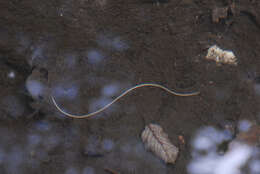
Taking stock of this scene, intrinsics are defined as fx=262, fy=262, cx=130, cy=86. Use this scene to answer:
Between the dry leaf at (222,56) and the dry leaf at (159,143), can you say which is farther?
the dry leaf at (222,56)

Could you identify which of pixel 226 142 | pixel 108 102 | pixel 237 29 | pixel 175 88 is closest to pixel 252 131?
pixel 226 142

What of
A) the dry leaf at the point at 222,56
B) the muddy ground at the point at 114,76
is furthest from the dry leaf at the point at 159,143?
the dry leaf at the point at 222,56

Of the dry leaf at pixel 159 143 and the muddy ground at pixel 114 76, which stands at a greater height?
the muddy ground at pixel 114 76

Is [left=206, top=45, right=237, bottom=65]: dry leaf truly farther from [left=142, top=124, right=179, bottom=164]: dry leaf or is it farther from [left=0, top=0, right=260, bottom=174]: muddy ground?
[left=142, top=124, right=179, bottom=164]: dry leaf

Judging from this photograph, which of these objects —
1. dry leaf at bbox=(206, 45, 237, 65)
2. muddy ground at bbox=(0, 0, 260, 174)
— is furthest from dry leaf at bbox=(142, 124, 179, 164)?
dry leaf at bbox=(206, 45, 237, 65)

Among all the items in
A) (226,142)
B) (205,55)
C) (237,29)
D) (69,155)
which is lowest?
(69,155)

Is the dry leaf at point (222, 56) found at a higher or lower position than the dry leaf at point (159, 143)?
higher

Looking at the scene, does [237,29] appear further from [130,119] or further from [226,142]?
[130,119]

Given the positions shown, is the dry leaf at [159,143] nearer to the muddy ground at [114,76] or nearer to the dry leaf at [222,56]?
the muddy ground at [114,76]
